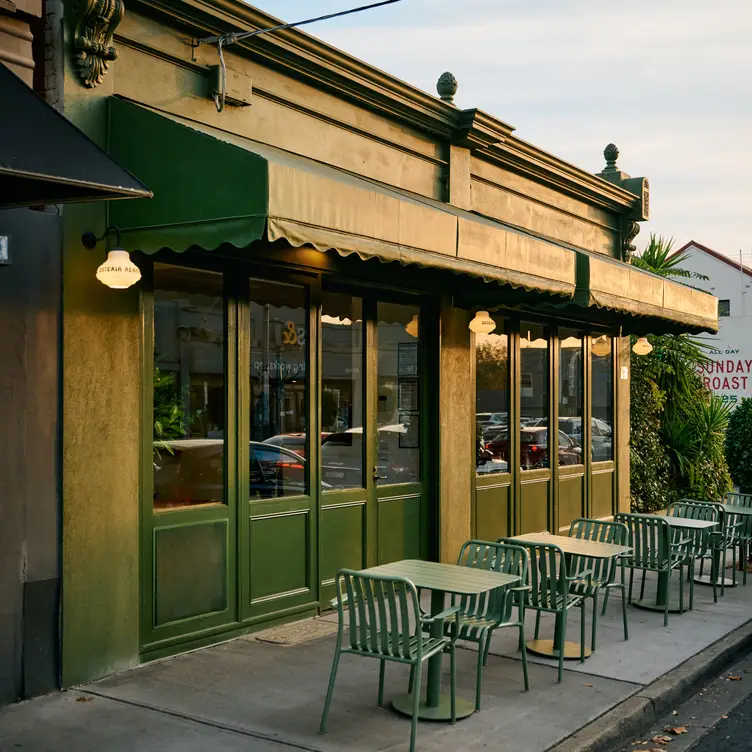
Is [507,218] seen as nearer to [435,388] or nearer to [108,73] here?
[435,388]

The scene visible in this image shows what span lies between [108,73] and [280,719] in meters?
4.32

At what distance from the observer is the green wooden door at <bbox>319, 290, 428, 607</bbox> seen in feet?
27.8

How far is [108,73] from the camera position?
641 centimetres

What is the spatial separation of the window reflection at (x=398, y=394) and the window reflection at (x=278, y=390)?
3.79 ft

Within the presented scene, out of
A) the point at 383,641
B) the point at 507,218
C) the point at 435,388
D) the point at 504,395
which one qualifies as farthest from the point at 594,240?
the point at 383,641

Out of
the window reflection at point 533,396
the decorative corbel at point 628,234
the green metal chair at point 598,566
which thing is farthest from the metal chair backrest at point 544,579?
the decorative corbel at point 628,234

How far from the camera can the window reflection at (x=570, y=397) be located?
12.4 meters

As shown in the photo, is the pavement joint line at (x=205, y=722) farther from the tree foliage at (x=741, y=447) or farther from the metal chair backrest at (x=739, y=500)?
the tree foliage at (x=741, y=447)

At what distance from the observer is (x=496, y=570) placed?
643cm

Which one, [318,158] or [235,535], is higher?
[318,158]

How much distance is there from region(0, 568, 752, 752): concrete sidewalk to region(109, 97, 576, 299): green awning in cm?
282

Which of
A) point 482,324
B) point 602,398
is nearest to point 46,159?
point 482,324

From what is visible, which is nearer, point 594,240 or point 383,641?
point 383,641

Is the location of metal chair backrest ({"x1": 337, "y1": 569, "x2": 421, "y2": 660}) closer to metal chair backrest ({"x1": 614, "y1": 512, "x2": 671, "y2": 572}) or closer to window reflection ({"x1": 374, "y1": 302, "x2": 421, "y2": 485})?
metal chair backrest ({"x1": 614, "y1": 512, "x2": 671, "y2": 572})
